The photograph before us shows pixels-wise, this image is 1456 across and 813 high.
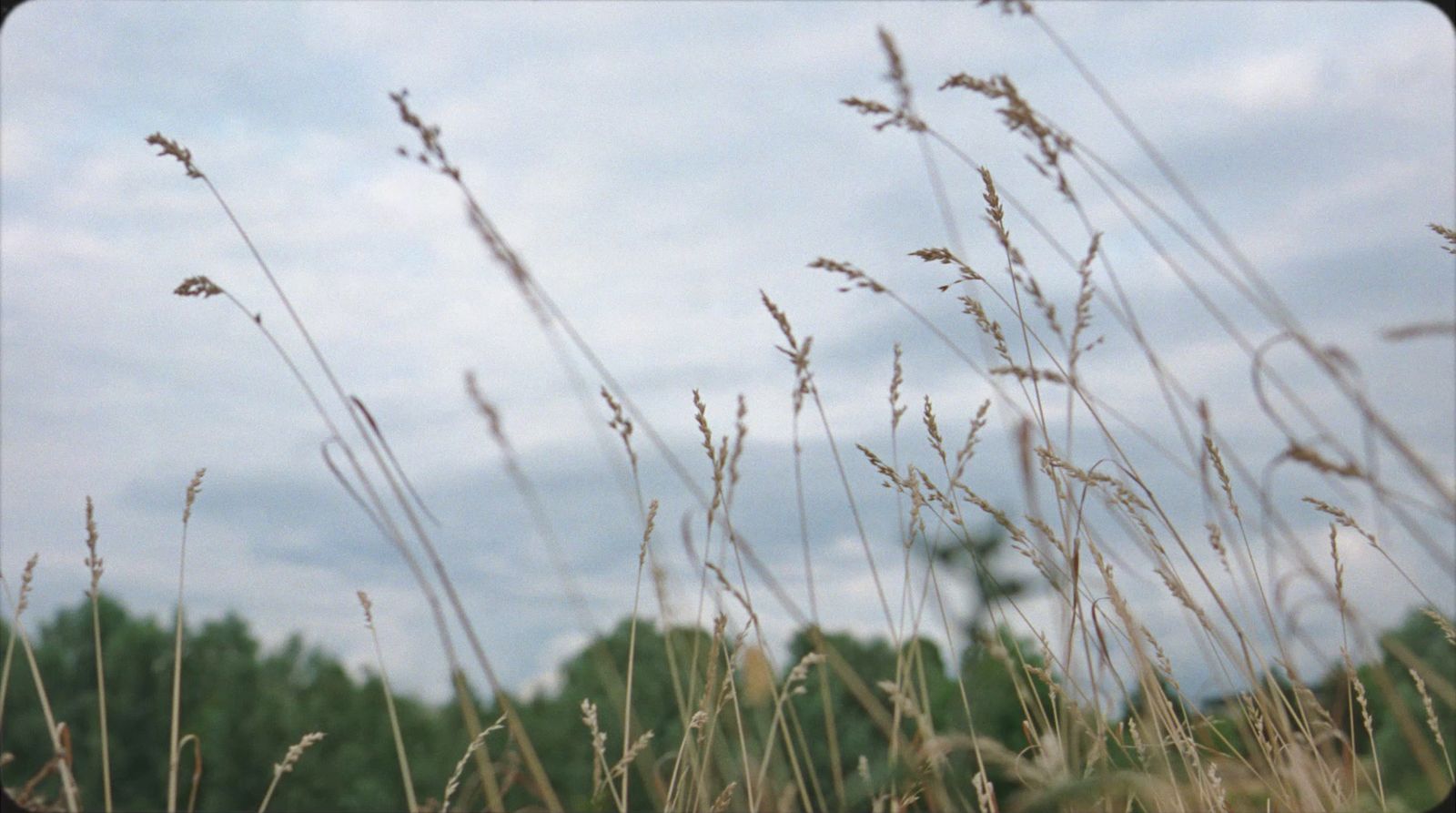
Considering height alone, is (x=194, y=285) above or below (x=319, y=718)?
above

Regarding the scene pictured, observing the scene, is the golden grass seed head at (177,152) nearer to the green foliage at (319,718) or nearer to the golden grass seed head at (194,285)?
the golden grass seed head at (194,285)

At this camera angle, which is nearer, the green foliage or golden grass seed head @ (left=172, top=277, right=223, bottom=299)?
golden grass seed head @ (left=172, top=277, right=223, bottom=299)

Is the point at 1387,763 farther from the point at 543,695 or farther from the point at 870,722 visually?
the point at 543,695

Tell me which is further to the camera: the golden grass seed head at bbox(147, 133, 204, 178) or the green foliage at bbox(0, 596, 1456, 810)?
the green foliage at bbox(0, 596, 1456, 810)

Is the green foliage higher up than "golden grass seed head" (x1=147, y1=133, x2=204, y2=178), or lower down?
lower down

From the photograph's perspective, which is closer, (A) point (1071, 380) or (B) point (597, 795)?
(B) point (597, 795)

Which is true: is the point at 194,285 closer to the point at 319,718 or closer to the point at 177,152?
the point at 177,152

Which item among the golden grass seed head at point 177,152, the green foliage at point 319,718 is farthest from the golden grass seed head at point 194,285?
the green foliage at point 319,718

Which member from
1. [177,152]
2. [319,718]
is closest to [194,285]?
[177,152]

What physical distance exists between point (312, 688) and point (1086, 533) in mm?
12143

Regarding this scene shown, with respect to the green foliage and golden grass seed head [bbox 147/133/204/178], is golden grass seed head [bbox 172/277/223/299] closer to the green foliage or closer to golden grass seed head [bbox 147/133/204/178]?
golden grass seed head [bbox 147/133/204/178]

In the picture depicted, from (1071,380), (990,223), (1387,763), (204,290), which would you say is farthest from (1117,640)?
(1387,763)

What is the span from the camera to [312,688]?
12531mm

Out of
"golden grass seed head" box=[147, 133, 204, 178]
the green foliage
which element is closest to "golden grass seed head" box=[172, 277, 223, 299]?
"golden grass seed head" box=[147, 133, 204, 178]
